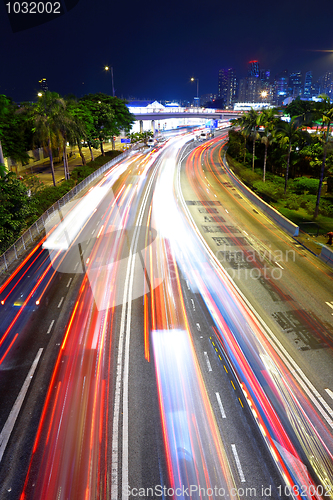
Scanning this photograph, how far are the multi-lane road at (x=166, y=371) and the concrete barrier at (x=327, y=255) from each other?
657 mm

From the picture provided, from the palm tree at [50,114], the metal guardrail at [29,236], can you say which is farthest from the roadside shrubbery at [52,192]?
the palm tree at [50,114]

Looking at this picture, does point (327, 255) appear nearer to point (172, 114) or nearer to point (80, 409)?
point (80, 409)

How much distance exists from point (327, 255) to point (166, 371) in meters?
15.2

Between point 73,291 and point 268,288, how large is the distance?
11.3m

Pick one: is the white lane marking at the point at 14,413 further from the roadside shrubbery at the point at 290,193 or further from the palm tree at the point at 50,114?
the palm tree at the point at 50,114

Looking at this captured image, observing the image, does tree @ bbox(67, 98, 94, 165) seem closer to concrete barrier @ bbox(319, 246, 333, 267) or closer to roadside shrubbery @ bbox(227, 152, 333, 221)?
roadside shrubbery @ bbox(227, 152, 333, 221)

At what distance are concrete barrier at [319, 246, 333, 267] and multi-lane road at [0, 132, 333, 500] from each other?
25.9 inches

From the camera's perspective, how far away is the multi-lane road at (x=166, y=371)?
27.9 feet

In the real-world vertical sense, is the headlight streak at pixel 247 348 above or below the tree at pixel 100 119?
below

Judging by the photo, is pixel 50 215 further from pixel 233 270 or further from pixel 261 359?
pixel 261 359

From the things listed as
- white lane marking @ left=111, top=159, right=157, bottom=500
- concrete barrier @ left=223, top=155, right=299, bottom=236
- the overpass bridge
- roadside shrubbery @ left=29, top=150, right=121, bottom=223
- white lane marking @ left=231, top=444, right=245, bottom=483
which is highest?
the overpass bridge

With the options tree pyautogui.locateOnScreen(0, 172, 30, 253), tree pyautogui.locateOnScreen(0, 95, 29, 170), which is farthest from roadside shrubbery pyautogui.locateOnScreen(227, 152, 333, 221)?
tree pyautogui.locateOnScreen(0, 95, 29, 170)

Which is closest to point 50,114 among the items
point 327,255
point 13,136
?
point 13,136

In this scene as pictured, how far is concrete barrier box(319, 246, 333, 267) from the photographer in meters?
20.6
